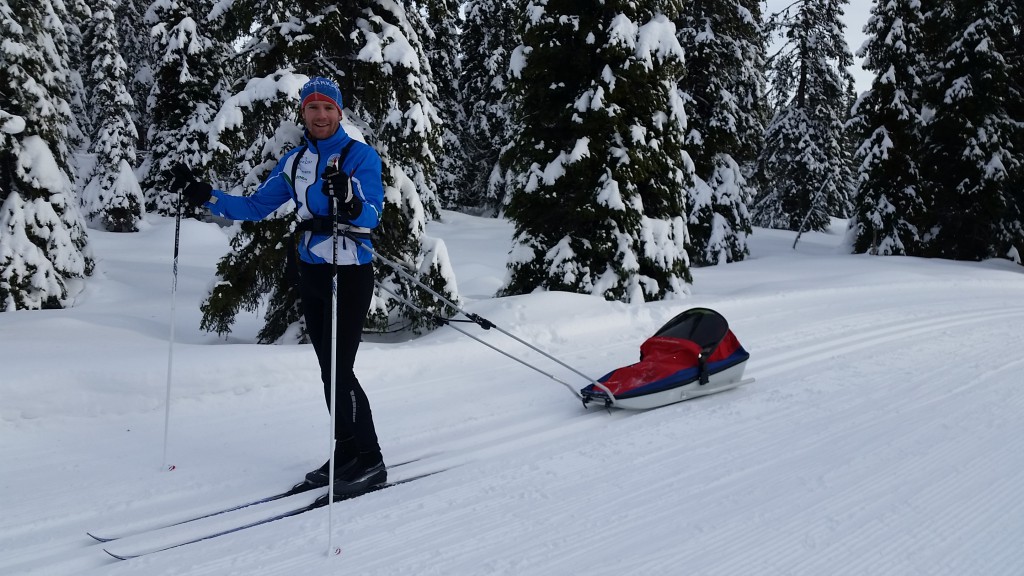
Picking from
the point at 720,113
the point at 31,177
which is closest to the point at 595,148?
the point at 720,113

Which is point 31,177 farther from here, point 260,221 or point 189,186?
point 189,186

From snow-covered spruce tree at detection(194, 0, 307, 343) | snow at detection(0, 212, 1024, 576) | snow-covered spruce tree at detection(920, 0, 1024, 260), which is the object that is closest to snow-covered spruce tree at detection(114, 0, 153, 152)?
snow-covered spruce tree at detection(194, 0, 307, 343)

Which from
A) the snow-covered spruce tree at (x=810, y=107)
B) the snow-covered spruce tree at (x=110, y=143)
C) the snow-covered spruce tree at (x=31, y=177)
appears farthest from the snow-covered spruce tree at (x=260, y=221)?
the snow-covered spruce tree at (x=810, y=107)

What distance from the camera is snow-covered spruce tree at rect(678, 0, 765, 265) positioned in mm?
17062

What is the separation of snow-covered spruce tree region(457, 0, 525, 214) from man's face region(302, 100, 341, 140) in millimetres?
20227

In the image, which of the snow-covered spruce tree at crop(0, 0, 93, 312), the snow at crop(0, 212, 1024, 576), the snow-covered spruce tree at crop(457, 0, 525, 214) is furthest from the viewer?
the snow-covered spruce tree at crop(457, 0, 525, 214)

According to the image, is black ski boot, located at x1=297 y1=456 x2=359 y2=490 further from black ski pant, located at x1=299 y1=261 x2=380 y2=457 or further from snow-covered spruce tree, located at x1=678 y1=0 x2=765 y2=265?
snow-covered spruce tree, located at x1=678 y1=0 x2=765 y2=265

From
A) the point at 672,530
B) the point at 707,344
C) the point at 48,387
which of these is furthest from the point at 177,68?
the point at 672,530

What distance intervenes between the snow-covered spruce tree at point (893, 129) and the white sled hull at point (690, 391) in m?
17.8

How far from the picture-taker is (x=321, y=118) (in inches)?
141

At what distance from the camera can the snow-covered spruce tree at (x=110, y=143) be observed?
72.8 ft

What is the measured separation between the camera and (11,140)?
1086cm

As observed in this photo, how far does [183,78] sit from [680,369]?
22129 mm

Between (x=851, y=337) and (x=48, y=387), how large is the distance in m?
7.71
